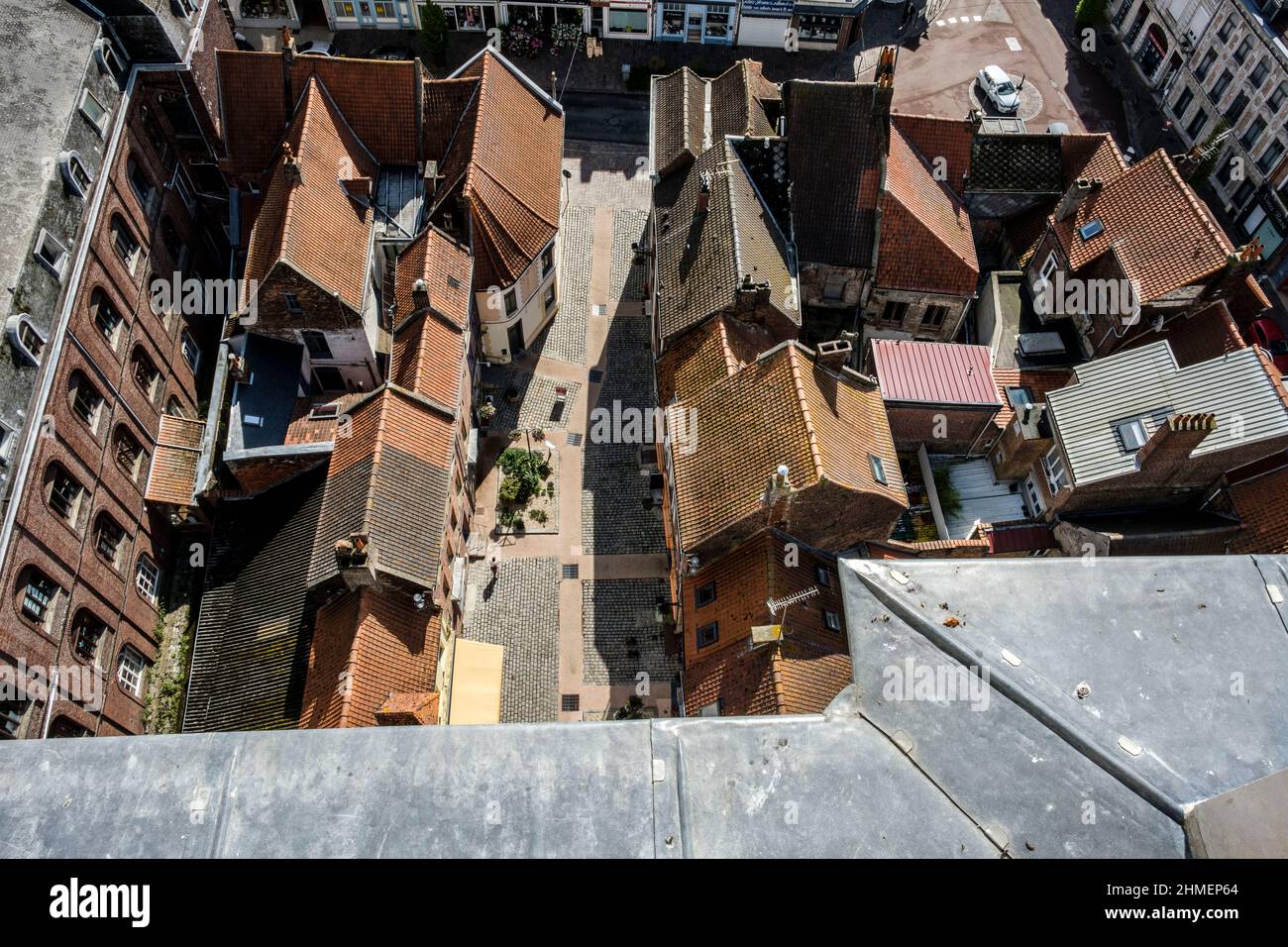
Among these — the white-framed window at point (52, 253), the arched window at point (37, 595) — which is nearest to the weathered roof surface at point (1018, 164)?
the white-framed window at point (52, 253)

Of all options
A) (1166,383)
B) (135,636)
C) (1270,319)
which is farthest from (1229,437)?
(135,636)

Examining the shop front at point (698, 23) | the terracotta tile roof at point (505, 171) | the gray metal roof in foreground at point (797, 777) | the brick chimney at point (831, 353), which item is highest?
the shop front at point (698, 23)

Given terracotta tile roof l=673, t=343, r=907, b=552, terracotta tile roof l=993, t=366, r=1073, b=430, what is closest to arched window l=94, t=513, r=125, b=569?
terracotta tile roof l=673, t=343, r=907, b=552

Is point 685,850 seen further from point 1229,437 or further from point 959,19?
point 959,19

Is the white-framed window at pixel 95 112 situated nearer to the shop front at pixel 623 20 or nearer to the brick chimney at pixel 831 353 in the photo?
the brick chimney at pixel 831 353

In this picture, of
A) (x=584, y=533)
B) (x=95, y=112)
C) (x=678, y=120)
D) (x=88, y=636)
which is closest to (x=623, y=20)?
(x=678, y=120)

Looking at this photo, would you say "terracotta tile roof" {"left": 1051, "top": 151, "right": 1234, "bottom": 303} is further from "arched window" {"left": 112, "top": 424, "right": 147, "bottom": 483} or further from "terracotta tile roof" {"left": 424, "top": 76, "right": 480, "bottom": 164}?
"arched window" {"left": 112, "top": 424, "right": 147, "bottom": 483}
